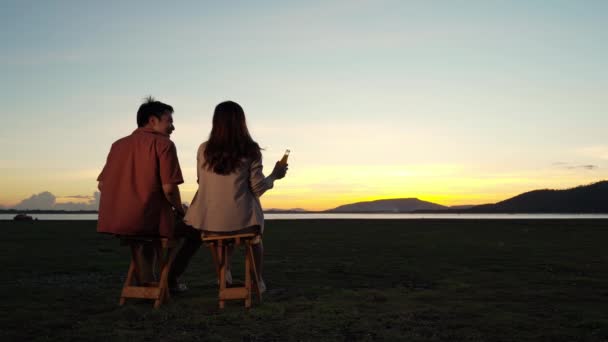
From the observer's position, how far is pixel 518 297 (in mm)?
6980

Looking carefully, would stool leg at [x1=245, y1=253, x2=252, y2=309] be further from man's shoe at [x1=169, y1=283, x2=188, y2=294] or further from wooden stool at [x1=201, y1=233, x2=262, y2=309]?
man's shoe at [x1=169, y1=283, x2=188, y2=294]

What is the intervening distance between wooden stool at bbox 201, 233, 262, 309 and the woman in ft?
0.35

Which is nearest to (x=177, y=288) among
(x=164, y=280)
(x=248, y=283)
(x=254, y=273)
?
(x=164, y=280)

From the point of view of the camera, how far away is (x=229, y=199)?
6391mm

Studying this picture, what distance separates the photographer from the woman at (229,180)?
6367 mm

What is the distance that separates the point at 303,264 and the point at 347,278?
227 centimetres

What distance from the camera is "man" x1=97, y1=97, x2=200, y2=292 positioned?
6.33 m

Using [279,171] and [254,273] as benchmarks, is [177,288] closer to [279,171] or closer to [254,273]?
[254,273]

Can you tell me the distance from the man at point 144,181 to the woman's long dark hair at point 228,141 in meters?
0.43

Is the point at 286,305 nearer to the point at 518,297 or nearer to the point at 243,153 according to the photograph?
the point at 243,153

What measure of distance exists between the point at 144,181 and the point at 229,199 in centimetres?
94

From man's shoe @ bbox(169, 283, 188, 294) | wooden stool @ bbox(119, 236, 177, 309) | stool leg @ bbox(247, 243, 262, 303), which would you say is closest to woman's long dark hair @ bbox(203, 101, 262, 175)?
stool leg @ bbox(247, 243, 262, 303)

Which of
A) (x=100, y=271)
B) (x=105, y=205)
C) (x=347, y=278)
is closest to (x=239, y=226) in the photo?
(x=105, y=205)

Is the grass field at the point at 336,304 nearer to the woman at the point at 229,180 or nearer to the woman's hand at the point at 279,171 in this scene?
the woman at the point at 229,180
